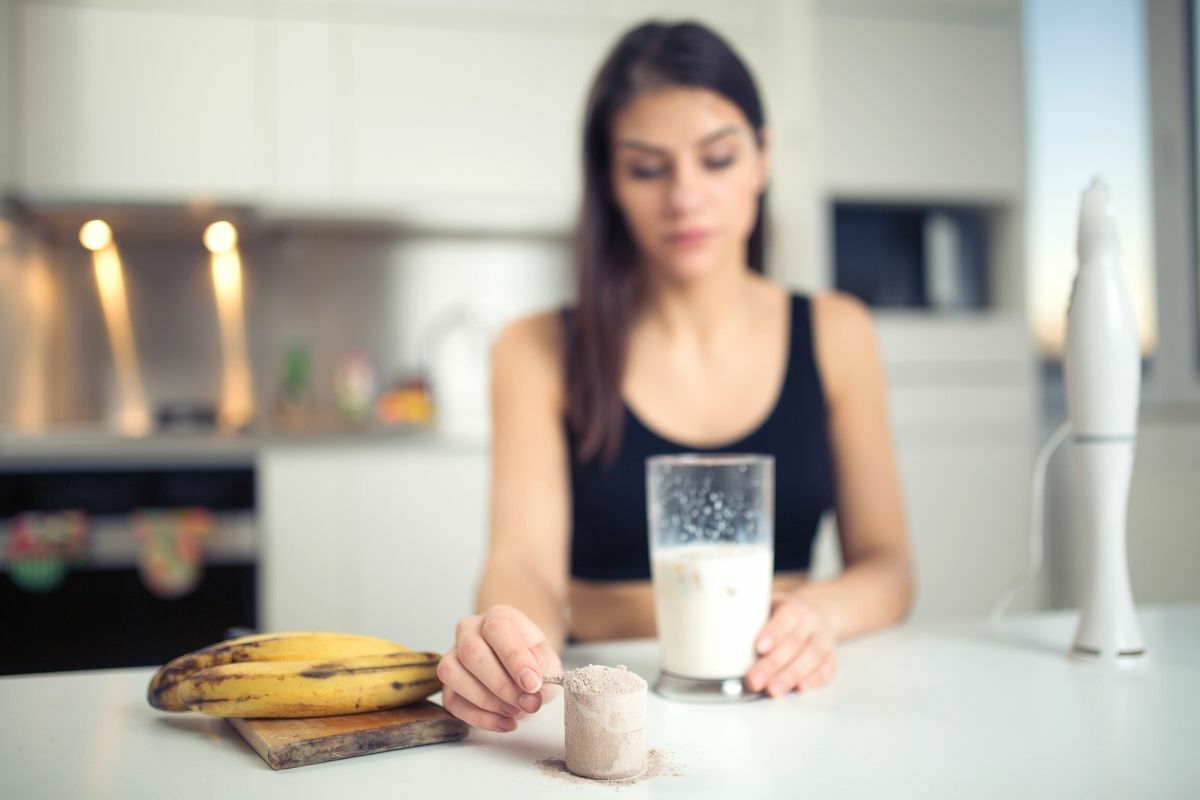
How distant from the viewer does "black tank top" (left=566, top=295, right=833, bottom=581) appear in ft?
4.14

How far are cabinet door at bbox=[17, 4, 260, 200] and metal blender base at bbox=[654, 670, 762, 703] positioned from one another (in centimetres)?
240

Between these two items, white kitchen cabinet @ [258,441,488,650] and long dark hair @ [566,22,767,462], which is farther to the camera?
white kitchen cabinet @ [258,441,488,650]

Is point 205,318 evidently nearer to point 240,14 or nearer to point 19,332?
point 19,332

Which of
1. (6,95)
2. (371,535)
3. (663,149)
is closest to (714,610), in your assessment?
(663,149)

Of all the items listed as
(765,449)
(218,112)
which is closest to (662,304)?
(765,449)

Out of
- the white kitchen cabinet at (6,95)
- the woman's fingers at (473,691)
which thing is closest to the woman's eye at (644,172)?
the woman's fingers at (473,691)

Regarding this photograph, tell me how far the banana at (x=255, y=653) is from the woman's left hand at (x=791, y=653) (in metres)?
0.26

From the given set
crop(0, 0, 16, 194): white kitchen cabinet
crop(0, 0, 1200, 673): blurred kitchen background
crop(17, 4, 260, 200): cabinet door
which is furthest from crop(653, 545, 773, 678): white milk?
crop(0, 0, 16, 194): white kitchen cabinet

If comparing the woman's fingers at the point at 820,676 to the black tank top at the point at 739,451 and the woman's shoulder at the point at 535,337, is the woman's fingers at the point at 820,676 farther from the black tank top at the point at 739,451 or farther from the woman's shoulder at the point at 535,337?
the woman's shoulder at the point at 535,337

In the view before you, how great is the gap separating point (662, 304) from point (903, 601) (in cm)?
54

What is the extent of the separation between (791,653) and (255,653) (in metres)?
0.38

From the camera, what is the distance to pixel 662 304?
140 centimetres

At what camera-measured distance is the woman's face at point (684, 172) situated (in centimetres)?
116

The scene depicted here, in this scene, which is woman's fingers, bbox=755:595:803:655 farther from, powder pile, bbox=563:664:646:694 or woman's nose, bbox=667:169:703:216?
woman's nose, bbox=667:169:703:216
